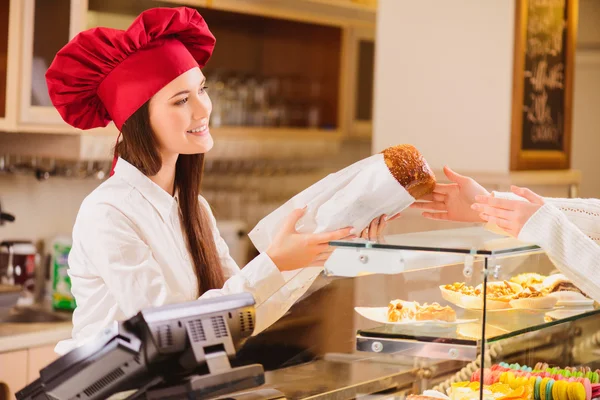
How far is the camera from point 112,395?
1296 mm

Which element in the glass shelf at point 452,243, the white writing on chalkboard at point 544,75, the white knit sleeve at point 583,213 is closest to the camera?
the glass shelf at point 452,243

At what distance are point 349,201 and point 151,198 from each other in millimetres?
426

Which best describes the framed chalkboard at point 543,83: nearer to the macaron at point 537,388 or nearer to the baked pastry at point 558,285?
the baked pastry at point 558,285

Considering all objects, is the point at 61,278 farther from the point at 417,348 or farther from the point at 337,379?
the point at 417,348

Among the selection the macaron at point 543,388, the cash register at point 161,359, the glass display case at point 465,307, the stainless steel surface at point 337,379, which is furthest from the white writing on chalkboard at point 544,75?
the cash register at point 161,359

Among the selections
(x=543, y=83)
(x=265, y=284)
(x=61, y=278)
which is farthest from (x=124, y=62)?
(x=543, y=83)

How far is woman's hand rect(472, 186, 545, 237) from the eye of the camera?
5.79ft

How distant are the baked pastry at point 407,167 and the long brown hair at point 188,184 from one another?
0.47 meters

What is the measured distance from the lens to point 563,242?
5.76 ft

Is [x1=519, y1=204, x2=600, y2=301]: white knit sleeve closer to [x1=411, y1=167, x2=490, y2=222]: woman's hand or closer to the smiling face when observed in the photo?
[x1=411, y1=167, x2=490, y2=222]: woman's hand

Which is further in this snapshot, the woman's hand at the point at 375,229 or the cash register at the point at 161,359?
the woman's hand at the point at 375,229

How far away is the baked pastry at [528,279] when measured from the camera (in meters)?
1.93

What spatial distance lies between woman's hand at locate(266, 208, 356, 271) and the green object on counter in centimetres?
202

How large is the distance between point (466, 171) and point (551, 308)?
1.76 meters
